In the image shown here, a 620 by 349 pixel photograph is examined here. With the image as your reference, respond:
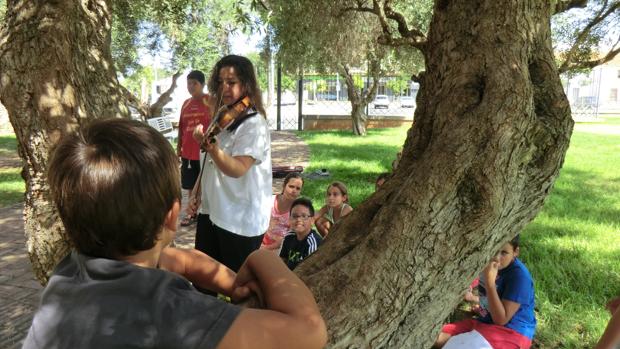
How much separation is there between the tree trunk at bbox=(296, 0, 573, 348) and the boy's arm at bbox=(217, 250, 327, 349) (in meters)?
0.35

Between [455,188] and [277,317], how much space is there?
0.93 m

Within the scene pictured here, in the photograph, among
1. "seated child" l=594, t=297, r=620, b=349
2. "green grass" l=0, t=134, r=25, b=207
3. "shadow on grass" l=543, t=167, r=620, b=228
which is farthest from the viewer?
"green grass" l=0, t=134, r=25, b=207

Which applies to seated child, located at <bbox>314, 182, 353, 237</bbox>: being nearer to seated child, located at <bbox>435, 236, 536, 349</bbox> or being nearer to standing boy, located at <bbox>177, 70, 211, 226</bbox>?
standing boy, located at <bbox>177, 70, 211, 226</bbox>

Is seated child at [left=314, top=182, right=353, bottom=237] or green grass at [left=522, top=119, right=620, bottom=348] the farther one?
seated child at [left=314, top=182, right=353, bottom=237]

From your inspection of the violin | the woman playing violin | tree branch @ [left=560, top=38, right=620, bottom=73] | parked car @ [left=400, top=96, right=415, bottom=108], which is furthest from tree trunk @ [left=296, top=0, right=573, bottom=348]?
parked car @ [left=400, top=96, right=415, bottom=108]

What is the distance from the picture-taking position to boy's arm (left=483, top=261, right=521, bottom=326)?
280cm

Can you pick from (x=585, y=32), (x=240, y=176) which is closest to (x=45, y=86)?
(x=240, y=176)

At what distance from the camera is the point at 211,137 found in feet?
8.59

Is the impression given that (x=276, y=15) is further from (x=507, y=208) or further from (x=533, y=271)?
(x=507, y=208)

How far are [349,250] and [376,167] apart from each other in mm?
8819

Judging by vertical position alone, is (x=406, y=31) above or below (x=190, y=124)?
above

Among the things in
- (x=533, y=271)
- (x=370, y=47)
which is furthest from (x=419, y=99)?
(x=370, y=47)

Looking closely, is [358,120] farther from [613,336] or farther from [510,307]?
[613,336]

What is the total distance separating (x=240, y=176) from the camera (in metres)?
2.64
